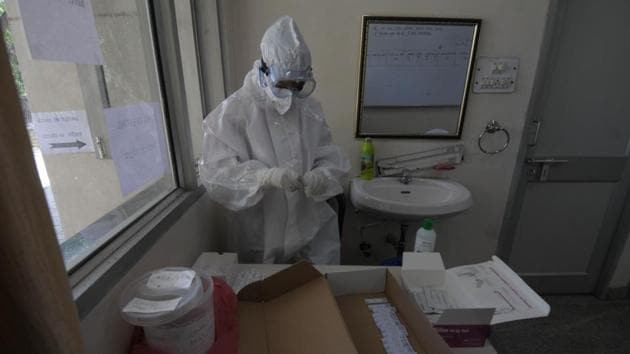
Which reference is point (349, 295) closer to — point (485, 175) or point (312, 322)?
point (312, 322)

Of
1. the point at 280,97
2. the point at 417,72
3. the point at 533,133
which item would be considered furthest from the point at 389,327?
the point at 533,133

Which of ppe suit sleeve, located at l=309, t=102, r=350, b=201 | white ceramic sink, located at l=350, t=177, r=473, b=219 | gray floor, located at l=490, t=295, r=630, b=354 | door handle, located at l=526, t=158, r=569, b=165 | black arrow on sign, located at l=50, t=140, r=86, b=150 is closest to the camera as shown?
black arrow on sign, located at l=50, t=140, r=86, b=150

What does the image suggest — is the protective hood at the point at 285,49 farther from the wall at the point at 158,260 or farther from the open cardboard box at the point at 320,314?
the open cardboard box at the point at 320,314

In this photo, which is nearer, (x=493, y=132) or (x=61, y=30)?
(x=61, y=30)

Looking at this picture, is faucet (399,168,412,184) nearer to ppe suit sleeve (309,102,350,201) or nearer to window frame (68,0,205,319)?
ppe suit sleeve (309,102,350,201)

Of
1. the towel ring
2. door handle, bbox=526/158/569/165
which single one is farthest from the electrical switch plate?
door handle, bbox=526/158/569/165

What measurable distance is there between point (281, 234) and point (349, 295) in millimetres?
395

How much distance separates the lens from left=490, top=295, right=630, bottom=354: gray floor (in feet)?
5.13

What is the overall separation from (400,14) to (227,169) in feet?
3.76

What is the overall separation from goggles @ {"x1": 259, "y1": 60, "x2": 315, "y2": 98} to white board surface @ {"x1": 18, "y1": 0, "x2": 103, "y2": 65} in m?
0.51

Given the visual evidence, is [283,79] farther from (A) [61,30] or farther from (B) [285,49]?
(A) [61,30]

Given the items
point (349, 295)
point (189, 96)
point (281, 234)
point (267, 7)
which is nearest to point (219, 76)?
point (189, 96)

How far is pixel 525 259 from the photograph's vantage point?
1927 mm

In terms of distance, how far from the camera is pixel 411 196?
1610mm
